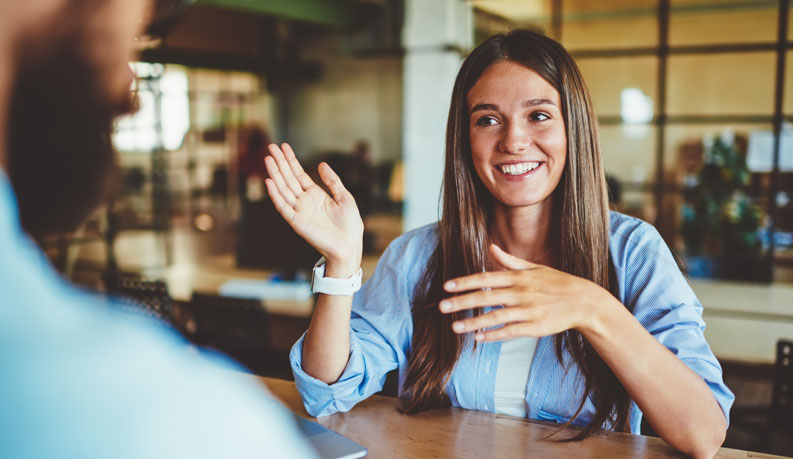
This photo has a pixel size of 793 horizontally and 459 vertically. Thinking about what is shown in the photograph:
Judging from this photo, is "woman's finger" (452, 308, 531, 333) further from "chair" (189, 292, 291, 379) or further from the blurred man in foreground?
"chair" (189, 292, 291, 379)

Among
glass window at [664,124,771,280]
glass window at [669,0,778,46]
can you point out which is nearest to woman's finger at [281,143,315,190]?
glass window at [664,124,771,280]

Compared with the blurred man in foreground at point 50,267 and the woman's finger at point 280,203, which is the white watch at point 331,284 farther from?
the blurred man in foreground at point 50,267

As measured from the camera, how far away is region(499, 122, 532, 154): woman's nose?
61.1 inches

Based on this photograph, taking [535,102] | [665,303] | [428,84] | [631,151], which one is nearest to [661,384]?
[665,303]

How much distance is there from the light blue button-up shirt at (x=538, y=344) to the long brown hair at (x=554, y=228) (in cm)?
3

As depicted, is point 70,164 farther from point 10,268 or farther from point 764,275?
point 764,275

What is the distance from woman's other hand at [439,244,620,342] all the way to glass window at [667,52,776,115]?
6489 millimetres

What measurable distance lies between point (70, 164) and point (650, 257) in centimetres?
134

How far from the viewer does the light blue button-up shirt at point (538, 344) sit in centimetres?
131

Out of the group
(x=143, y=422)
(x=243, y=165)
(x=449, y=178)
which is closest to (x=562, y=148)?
(x=449, y=178)

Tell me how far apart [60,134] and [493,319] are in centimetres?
82

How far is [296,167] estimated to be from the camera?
137cm

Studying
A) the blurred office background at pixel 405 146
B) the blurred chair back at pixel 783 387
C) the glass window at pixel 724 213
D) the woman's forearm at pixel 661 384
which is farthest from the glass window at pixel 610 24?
the woman's forearm at pixel 661 384

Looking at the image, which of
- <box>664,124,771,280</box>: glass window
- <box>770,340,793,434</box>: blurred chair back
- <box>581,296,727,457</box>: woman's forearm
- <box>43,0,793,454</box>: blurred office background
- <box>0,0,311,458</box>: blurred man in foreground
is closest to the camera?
<box>0,0,311,458</box>: blurred man in foreground
